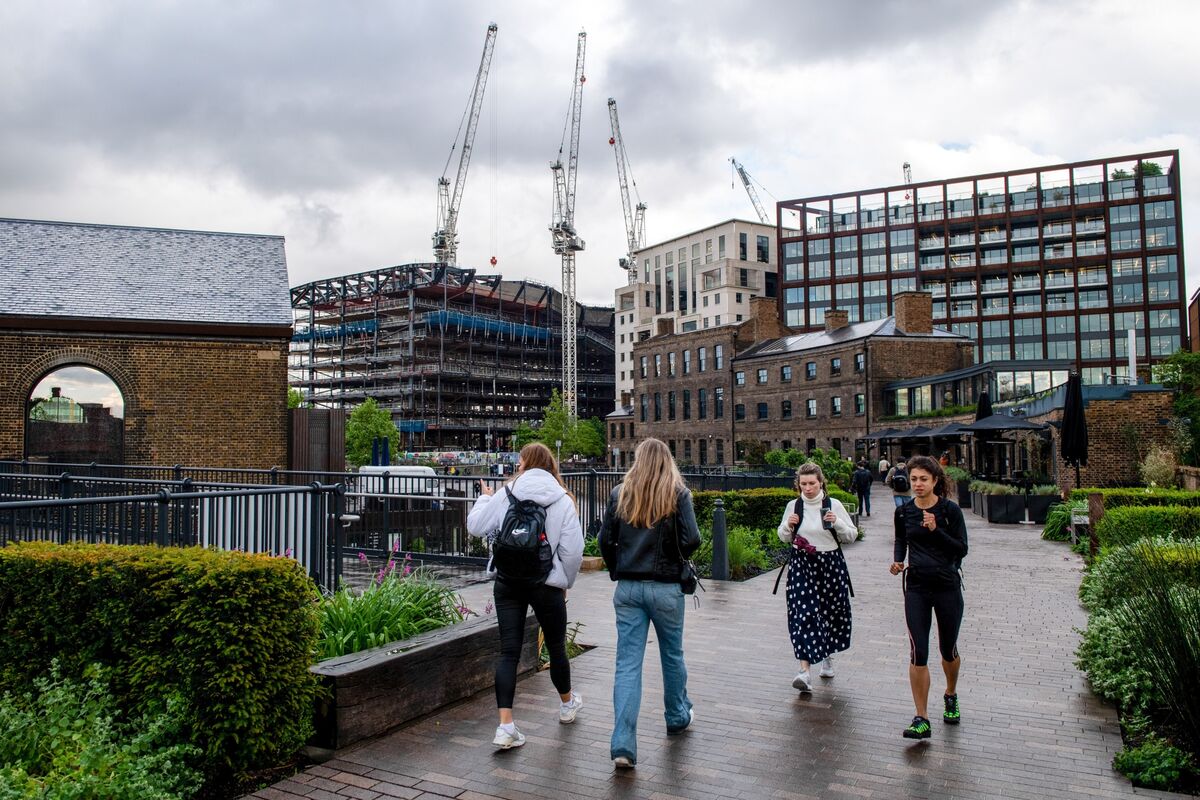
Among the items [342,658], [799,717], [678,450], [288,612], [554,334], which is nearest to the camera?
[288,612]

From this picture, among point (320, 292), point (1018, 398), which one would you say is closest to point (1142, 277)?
point (1018, 398)

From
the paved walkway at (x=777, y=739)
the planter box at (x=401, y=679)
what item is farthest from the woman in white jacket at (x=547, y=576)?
the planter box at (x=401, y=679)

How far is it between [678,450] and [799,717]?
205ft

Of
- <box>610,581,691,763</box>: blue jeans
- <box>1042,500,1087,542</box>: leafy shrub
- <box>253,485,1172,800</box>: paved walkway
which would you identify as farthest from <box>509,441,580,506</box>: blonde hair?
<box>1042,500,1087,542</box>: leafy shrub

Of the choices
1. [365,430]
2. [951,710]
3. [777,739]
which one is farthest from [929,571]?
[365,430]

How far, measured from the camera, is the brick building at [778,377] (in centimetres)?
5066

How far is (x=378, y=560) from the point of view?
1271 cm

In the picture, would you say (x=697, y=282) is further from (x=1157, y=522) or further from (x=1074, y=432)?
(x=1157, y=522)

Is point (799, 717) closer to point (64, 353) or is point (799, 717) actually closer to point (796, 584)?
point (796, 584)

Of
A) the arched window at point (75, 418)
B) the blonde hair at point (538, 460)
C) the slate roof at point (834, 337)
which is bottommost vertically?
the blonde hair at point (538, 460)

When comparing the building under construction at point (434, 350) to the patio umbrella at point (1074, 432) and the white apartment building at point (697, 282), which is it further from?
the patio umbrella at point (1074, 432)

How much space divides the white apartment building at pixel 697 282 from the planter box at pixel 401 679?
91.6 meters

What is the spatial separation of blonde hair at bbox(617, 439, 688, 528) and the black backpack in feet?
1.74

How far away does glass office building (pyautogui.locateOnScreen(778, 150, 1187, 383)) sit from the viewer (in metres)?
74.9
